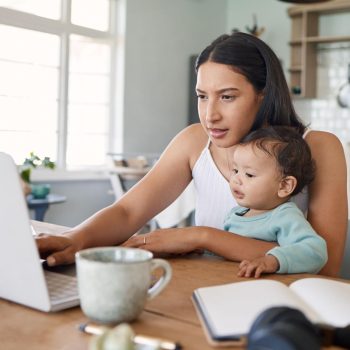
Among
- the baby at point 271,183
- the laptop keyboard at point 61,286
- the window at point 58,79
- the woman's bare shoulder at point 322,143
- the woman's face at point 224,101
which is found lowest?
the laptop keyboard at point 61,286

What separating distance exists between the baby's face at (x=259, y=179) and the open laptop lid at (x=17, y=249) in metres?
0.61

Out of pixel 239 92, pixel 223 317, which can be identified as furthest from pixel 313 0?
pixel 223 317

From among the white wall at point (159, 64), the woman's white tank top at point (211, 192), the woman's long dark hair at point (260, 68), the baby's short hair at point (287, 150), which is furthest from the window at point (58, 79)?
the baby's short hair at point (287, 150)

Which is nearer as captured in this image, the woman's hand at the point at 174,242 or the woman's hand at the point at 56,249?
the woman's hand at the point at 56,249

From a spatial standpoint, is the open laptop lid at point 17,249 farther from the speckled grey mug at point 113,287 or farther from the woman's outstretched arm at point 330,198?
the woman's outstretched arm at point 330,198

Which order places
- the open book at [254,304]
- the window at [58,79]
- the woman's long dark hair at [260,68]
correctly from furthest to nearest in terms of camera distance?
1. the window at [58,79]
2. the woman's long dark hair at [260,68]
3. the open book at [254,304]

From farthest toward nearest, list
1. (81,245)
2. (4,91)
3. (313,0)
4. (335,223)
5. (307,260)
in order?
(4,91) → (313,0) → (335,223) → (81,245) → (307,260)

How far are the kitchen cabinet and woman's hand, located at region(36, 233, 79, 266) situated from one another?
4.81 metres

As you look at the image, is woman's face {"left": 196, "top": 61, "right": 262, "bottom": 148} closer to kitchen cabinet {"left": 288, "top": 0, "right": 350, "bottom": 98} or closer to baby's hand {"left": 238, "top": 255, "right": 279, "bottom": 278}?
baby's hand {"left": 238, "top": 255, "right": 279, "bottom": 278}

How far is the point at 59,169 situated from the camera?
197 inches

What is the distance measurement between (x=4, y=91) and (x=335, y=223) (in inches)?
151

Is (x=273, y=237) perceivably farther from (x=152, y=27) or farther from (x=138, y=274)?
(x=152, y=27)

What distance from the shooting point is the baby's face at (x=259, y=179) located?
125 centimetres

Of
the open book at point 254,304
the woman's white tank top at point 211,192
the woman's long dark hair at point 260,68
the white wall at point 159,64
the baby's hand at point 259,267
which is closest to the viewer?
the open book at point 254,304
